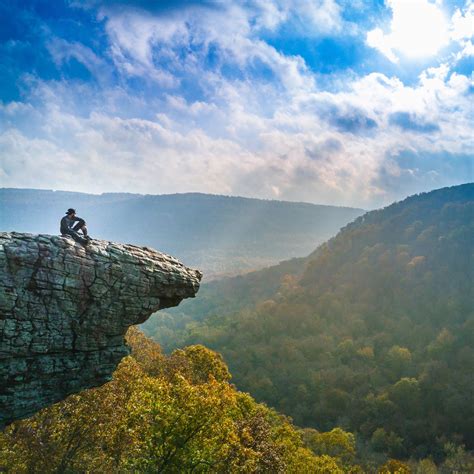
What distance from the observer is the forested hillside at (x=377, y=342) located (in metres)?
98.1

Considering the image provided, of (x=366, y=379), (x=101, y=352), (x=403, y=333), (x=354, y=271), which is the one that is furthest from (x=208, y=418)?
(x=354, y=271)

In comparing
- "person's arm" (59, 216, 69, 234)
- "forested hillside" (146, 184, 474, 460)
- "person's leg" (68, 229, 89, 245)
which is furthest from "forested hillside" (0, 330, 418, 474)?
"forested hillside" (146, 184, 474, 460)

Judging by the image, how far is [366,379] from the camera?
116000mm

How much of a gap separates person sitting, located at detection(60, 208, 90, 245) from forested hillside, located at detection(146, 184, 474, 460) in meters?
86.4

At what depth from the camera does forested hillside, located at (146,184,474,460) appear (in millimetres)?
98062

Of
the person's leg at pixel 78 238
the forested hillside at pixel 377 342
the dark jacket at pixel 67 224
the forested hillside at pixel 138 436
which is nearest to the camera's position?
the person's leg at pixel 78 238

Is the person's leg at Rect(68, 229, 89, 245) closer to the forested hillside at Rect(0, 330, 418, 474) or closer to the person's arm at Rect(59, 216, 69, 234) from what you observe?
the person's arm at Rect(59, 216, 69, 234)

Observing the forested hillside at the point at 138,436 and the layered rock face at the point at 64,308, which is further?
the forested hillside at the point at 138,436

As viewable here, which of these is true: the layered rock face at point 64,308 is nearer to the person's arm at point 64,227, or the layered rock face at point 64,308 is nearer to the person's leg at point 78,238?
the person's leg at point 78,238

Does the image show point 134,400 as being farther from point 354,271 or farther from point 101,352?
point 354,271

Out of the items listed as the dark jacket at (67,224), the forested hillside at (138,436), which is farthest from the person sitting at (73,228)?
the forested hillside at (138,436)

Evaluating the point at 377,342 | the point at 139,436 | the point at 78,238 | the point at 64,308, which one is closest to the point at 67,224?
the point at 78,238

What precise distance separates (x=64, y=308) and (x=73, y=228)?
415cm

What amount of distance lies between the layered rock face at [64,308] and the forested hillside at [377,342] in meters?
82.8
